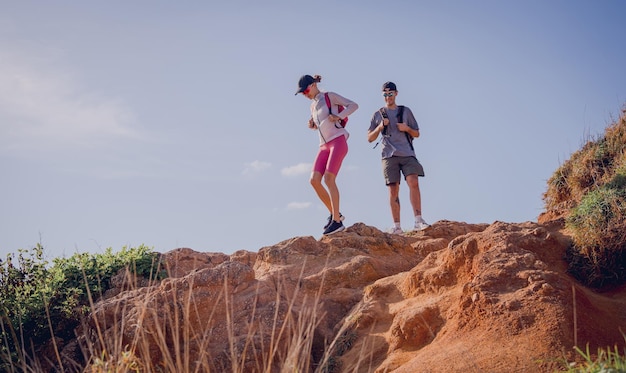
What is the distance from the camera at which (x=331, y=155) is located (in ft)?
32.6

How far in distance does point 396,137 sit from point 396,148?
0.60 feet

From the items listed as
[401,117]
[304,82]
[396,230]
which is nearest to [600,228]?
[396,230]

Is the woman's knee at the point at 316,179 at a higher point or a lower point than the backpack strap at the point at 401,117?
lower

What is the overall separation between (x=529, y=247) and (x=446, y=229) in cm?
359

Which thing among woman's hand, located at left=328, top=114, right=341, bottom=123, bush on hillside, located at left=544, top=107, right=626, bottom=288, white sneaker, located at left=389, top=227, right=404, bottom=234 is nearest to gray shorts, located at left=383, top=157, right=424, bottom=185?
white sneaker, located at left=389, top=227, right=404, bottom=234

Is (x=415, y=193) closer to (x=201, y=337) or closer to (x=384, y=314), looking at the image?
(x=384, y=314)

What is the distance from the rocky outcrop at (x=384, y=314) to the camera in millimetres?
5438

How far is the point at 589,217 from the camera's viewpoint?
7352 mm

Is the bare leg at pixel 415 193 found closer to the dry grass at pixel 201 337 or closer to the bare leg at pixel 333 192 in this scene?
the bare leg at pixel 333 192

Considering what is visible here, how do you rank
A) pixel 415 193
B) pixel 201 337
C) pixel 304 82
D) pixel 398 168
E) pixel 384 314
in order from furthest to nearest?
pixel 398 168 < pixel 415 193 < pixel 304 82 < pixel 201 337 < pixel 384 314

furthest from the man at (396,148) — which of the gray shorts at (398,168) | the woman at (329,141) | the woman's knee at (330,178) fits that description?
the woman's knee at (330,178)

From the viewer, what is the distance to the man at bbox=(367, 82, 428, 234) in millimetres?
10820

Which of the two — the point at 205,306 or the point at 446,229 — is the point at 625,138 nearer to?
the point at 446,229

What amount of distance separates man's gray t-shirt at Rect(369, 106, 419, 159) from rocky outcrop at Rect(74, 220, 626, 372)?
8.04 feet
